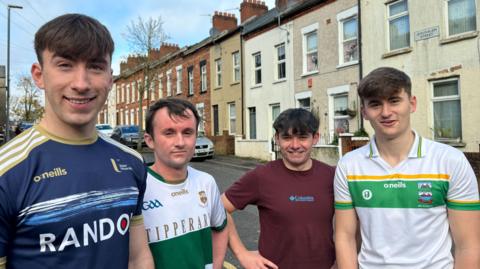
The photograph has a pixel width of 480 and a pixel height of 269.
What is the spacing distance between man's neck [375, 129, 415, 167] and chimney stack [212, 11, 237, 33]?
83.9ft

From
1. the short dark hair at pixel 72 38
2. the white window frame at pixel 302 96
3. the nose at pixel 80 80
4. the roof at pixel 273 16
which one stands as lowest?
the nose at pixel 80 80

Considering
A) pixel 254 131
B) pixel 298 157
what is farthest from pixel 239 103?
pixel 298 157

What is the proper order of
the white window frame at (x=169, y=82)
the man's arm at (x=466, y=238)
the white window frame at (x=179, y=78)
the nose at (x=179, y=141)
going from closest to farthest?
the man's arm at (x=466, y=238)
the nose at (x=179, y=141)
the white window frame at (x=179, y=78)
the white window frame at (x=169, y=82)

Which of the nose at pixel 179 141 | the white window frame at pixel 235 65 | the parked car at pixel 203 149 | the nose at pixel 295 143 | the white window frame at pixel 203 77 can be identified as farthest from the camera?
the white window frame at pixel 203 77

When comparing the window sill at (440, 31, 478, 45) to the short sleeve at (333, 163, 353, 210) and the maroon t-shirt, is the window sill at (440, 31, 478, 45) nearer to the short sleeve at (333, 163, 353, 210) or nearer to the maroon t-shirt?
the maroon t-shirt

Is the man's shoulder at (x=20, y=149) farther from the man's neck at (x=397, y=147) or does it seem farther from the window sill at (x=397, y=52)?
the window sill at (x=397, y=52)

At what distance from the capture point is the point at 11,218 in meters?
1.39

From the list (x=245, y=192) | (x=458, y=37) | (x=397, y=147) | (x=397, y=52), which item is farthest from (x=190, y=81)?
(x=397, y=147)

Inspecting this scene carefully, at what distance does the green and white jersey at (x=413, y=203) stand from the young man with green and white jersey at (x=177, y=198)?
0.89 meters

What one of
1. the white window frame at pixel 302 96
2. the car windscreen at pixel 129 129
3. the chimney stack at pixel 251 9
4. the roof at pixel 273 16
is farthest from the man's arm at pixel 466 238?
the car windscreen at pixel 129 129

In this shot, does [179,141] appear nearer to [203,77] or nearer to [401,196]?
[401,196]

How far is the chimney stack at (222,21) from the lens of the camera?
27.0m

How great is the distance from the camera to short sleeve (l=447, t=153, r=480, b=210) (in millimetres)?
2037

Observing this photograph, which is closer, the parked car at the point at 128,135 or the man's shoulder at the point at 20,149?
the man's shoulder at the point at 20,149
